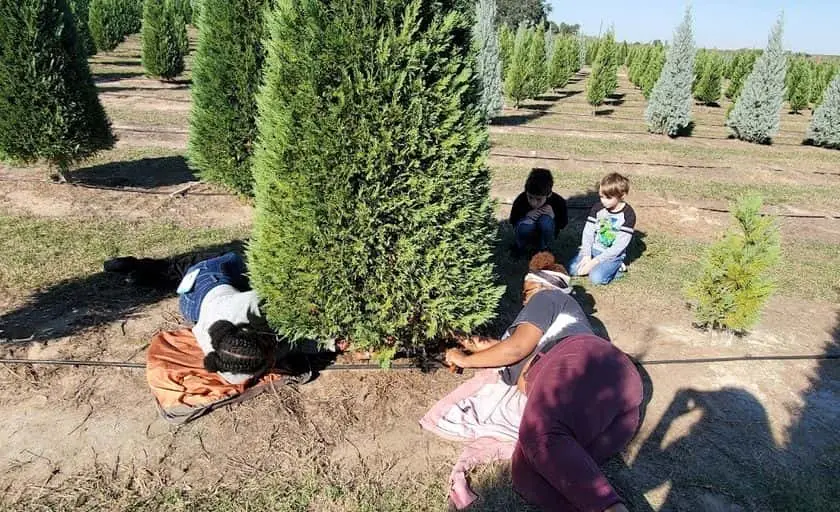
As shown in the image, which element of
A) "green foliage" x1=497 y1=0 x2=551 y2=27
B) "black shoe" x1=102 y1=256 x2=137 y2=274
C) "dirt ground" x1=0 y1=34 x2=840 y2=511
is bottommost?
"dirt ground" x1=0 y1=34 x2=840 y2=511

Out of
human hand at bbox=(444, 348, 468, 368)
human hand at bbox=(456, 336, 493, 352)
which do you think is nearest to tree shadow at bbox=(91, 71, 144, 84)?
human hand at bbox=(456, 336, 493, 352)

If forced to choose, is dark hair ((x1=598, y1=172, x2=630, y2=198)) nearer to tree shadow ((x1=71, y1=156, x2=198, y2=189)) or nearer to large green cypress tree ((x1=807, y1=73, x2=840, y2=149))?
tree shadow ((x1=71, y1=156, x2=198, y2=189))

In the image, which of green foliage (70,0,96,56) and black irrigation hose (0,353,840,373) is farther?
green foliage (70,0,96,56)

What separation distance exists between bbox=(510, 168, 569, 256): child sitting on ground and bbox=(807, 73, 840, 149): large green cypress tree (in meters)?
14.5

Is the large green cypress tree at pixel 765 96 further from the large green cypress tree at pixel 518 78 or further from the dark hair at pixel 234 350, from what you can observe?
the dark hair at pixel 234 350

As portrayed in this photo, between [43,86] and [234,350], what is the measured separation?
5.99 metres

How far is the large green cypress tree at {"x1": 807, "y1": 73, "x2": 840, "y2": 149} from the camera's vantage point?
15.8m

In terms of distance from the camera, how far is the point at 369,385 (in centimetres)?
371

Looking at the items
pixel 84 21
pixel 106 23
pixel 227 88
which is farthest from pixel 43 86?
pixel 84 21

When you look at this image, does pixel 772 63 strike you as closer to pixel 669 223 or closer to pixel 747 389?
pixel 669 223

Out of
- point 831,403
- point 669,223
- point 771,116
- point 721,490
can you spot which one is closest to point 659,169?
point 669,223

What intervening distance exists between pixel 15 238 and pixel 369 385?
466cm

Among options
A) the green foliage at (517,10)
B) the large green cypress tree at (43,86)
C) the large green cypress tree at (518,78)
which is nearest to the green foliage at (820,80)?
the large green cypress tree at (518,78)

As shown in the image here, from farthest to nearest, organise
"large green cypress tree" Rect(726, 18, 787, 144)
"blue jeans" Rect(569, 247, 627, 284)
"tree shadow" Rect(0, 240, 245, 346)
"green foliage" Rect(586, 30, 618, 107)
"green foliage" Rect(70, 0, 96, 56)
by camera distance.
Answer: "green foliage" Rect(70, 0, 96, 56) < "green foliage" Rect(586, 30, 618, 107) < "large green cypress tree" Rect(726, 18, 787, 144) < "blue jeans" Rect(569, 247, 627, 284) < "tree shadow" Rect(0, 240, 245, 346)
